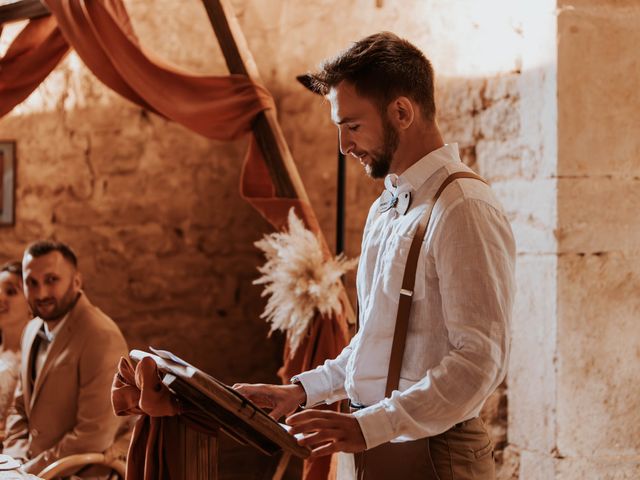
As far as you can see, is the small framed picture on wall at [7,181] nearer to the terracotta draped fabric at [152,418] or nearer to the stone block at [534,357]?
the stone block at [534,357]

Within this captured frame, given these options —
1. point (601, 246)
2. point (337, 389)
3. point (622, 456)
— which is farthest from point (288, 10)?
point (337, 389)

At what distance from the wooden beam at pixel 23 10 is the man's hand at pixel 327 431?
10.7ft

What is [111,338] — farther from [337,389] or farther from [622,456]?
[622,456]

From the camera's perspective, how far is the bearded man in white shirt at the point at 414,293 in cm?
164

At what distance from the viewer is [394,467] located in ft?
5.97

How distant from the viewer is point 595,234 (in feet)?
11.4

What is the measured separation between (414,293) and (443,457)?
0.35 m

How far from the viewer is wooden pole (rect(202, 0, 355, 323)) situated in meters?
4.12

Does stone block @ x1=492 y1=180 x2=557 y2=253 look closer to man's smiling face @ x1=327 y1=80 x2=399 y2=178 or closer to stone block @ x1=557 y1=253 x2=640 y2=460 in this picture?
stone block @ x1=557 y1=253 x2=640 y2=460

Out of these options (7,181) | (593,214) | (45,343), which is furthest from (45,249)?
(593,214)

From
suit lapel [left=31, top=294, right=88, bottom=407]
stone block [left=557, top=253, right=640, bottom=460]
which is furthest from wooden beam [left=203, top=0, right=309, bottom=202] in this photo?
stone block [left=557, top=253, right=640, bottom=460]

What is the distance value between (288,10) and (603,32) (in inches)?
100

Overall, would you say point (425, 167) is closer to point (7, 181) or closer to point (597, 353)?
point (597, 353)

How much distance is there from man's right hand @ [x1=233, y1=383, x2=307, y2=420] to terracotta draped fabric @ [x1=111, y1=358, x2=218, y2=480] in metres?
0.19
